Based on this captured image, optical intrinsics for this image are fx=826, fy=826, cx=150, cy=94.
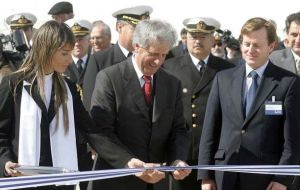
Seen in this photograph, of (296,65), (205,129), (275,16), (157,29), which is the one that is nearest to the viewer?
(157,29)

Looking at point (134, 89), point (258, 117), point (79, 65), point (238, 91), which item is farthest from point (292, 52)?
point (79, 65)

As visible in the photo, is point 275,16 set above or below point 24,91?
below

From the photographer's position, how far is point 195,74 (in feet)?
25.4

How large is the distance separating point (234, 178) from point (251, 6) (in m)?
21.1

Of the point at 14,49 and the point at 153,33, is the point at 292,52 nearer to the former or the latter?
the point at 153,33

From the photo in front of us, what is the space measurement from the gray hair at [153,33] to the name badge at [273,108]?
0.86 metres

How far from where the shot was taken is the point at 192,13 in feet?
84.5

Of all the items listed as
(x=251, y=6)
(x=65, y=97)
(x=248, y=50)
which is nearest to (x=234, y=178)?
(x=248, y=50)

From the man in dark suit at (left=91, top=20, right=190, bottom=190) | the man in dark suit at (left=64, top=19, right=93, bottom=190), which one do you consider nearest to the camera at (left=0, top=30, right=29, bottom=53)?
the man in dark suit at (left=64, top=19, right=93, bottom=190)

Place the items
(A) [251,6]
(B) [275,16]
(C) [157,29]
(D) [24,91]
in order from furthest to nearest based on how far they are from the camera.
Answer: (A) [251,6]
(B) [275,16]
(C) [157,29]
(D) [24,91]

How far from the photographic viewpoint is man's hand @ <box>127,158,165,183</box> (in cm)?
561

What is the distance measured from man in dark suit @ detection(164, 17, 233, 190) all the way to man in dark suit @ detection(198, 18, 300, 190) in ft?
4.22

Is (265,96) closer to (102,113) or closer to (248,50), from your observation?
(248,50)

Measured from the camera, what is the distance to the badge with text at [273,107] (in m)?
6.04
